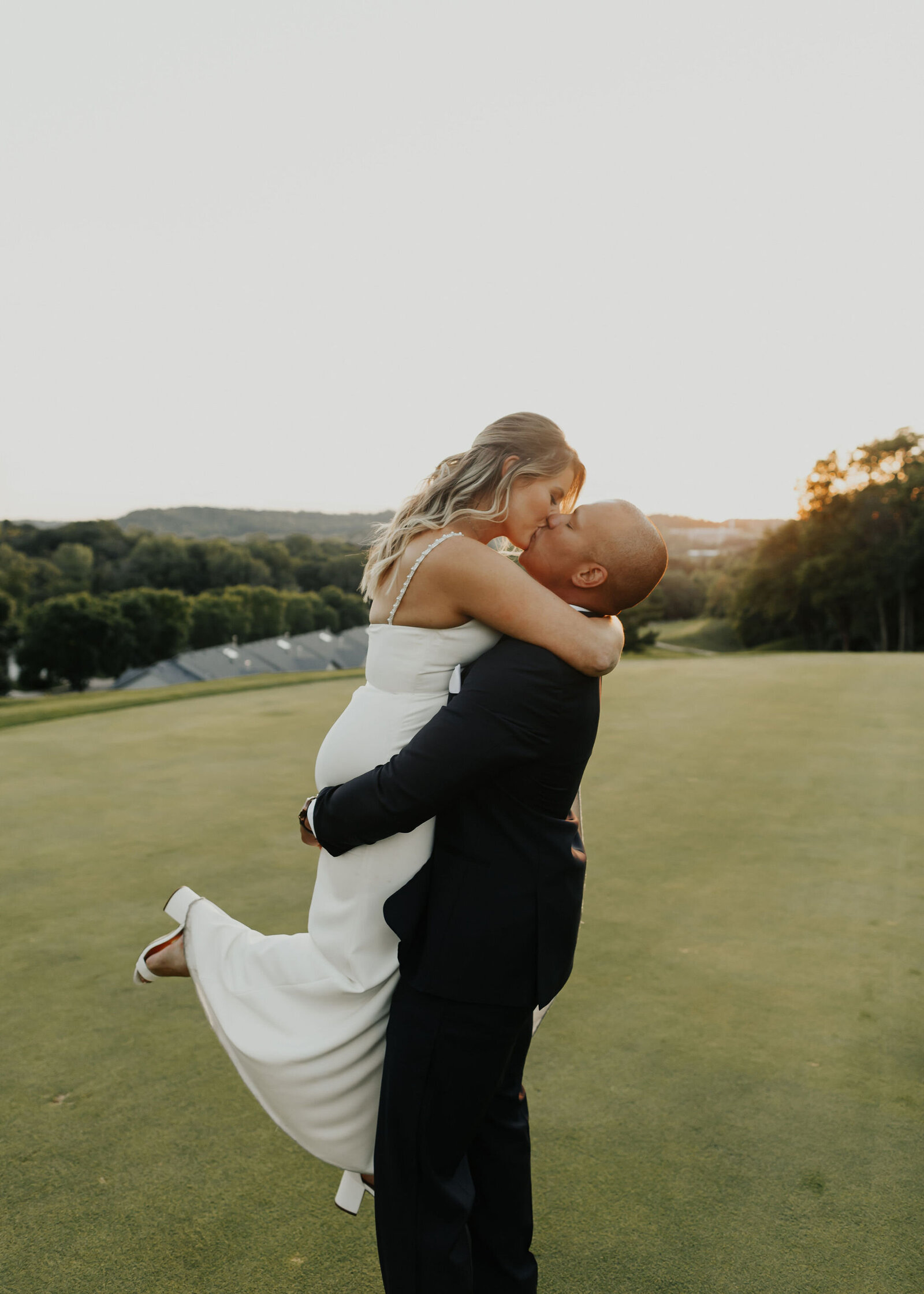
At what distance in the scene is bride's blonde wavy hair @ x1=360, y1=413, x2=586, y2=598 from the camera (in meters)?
1.61

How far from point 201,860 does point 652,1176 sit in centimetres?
264

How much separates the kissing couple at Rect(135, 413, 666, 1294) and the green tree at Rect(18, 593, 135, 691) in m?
56.6

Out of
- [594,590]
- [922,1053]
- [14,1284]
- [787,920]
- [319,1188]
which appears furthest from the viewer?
[787,920]

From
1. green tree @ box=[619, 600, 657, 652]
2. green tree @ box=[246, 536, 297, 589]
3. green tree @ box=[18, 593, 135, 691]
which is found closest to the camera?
green tree @ box=[619, 600, 657, 652]

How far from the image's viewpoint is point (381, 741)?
5.01 ft

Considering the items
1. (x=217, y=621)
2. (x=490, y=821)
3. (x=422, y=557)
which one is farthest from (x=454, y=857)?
(x=217, y=621)

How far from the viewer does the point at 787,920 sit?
11.6 ft

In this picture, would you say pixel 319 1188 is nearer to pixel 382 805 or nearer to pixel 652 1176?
pixel 652 1176

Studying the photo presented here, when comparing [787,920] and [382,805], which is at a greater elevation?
[382,805]

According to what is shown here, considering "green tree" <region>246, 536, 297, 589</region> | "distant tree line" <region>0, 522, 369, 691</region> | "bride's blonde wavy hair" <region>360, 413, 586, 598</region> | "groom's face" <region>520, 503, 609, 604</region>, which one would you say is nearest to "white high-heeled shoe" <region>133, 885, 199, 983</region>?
"bride's blonde wavy hair" <region>360, 413, 586, 598</region>

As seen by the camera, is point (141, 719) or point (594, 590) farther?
point (141, 719)

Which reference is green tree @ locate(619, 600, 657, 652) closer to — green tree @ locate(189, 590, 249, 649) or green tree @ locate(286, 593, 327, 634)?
green tree @ locate(189, 590, 249, 649)

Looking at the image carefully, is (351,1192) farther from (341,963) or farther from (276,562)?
(276,562)

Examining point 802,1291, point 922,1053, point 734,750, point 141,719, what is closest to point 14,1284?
point 802,1291
